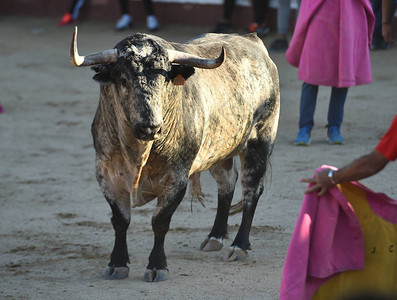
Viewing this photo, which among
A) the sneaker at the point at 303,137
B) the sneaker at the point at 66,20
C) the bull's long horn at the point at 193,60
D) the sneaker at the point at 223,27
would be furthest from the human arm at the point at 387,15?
the sneaker at the point at 66,20

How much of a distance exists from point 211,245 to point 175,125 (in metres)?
1.13

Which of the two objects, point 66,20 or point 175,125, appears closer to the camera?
→ point 175,125

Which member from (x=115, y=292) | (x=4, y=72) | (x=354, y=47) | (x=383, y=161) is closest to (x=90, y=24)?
(x=4, y=72)

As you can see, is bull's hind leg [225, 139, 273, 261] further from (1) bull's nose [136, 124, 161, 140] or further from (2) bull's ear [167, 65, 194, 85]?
(1) bull's nose [136, 124, 161, 140]

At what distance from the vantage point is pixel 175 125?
4.98 m

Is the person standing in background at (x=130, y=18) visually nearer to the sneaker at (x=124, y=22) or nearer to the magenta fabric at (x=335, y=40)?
the sneaker at (x=124, y=22)

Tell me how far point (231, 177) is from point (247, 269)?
89 centimetres

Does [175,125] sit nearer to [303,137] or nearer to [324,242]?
[324,242]

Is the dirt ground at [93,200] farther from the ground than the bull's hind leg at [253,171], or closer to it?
closer to it

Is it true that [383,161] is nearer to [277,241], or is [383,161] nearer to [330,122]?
[277,241]

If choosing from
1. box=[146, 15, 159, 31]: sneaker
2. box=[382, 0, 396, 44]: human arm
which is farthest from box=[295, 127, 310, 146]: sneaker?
box=[146, 15, 159, 31]: sneaker

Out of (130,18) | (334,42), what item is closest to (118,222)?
(334,42)

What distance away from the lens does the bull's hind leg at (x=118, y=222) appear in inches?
201

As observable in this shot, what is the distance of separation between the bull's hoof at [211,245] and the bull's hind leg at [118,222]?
0.74m
